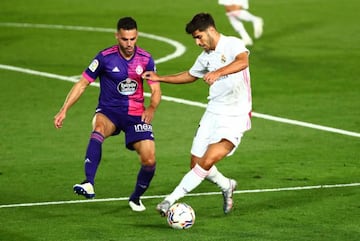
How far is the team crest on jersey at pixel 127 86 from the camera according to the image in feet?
51.9

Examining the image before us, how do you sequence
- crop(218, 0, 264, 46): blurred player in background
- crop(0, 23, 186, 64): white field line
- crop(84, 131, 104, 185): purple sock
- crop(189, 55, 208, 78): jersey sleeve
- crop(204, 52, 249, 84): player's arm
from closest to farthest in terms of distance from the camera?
1. crop(204, 52, 249, 84): player's arm
2. crop(84, 131, 104, 185): purple sock
3. crop(189, 55, 208, 78): jersey sleeve
4. crop(218, 0, 264, 46): blurred player in background
5. crop(0, 23, 186, 64): white field line

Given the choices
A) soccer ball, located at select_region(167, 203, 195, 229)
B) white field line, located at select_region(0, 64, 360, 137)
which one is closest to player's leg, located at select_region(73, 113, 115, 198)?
soccer ball, located at select_region(167, 203, 195, 229)

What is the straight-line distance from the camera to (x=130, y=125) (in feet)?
52.0

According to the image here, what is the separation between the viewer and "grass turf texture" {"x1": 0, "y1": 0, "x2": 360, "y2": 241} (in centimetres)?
1480

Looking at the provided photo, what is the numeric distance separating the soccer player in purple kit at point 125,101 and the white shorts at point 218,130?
0.67 meters

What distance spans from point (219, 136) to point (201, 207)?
3.58ft

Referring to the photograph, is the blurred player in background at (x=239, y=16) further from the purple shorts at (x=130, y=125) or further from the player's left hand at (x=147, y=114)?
the player's left hand at (x=147, y=114)

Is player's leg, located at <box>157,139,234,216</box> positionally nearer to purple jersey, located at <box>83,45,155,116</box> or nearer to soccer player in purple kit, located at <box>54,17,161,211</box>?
soccer player in purple kit, located at <box>54,17,161,211</box>

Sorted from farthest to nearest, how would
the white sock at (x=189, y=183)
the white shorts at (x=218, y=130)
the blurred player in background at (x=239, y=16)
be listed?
1. the blurred player in background at (x=239, y=16)
2. the white shorts at (x=218, y=130)
3. the white sock at (x=189, y=183)

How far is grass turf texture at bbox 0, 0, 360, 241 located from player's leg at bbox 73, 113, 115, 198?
1.38ft

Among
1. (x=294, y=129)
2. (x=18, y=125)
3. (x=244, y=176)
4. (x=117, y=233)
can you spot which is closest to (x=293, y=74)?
(x=294, y=129)

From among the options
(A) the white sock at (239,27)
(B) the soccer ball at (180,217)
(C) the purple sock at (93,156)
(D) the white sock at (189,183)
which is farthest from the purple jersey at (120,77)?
(A) the white sock at (239,27)

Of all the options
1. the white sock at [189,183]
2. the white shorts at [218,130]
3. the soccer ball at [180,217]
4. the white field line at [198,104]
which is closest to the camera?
the soccer ball at [180,217]

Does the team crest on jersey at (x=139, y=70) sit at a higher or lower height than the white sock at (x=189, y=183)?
higher
